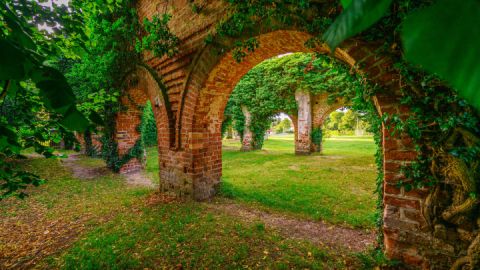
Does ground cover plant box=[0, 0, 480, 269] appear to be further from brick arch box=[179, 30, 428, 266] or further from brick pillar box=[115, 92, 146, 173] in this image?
brick pillar box=[115, 92, 146, 173]

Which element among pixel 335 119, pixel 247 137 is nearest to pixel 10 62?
pixel 247 137

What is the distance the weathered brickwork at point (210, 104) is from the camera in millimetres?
2242

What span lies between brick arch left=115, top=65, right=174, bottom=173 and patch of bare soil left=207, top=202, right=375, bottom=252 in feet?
7.08

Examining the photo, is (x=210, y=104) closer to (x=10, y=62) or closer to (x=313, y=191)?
(x=313, y=191)

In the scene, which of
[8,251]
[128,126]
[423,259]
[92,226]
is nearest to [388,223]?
[423,259]

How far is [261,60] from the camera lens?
437 centimetres

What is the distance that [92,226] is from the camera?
13.1 feet

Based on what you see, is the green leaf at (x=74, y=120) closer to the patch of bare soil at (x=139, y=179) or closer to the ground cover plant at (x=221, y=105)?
the ground cover plant at (x=221, y=105)

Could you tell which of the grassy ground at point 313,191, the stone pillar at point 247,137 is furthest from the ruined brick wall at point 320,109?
the grassy ground at point 313,191

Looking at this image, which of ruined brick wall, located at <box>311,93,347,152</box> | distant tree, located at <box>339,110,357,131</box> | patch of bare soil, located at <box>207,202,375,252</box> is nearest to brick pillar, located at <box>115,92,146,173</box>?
patch of bare soil, located at <box>207,202,375,252</box>

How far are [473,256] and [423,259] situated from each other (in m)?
0.40

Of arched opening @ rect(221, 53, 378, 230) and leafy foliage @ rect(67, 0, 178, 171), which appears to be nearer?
leafy foliage @ rect(67, 0, 178, 171)

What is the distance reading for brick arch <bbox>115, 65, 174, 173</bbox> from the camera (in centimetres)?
516

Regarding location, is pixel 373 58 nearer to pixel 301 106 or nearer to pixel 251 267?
pixel 251 267
